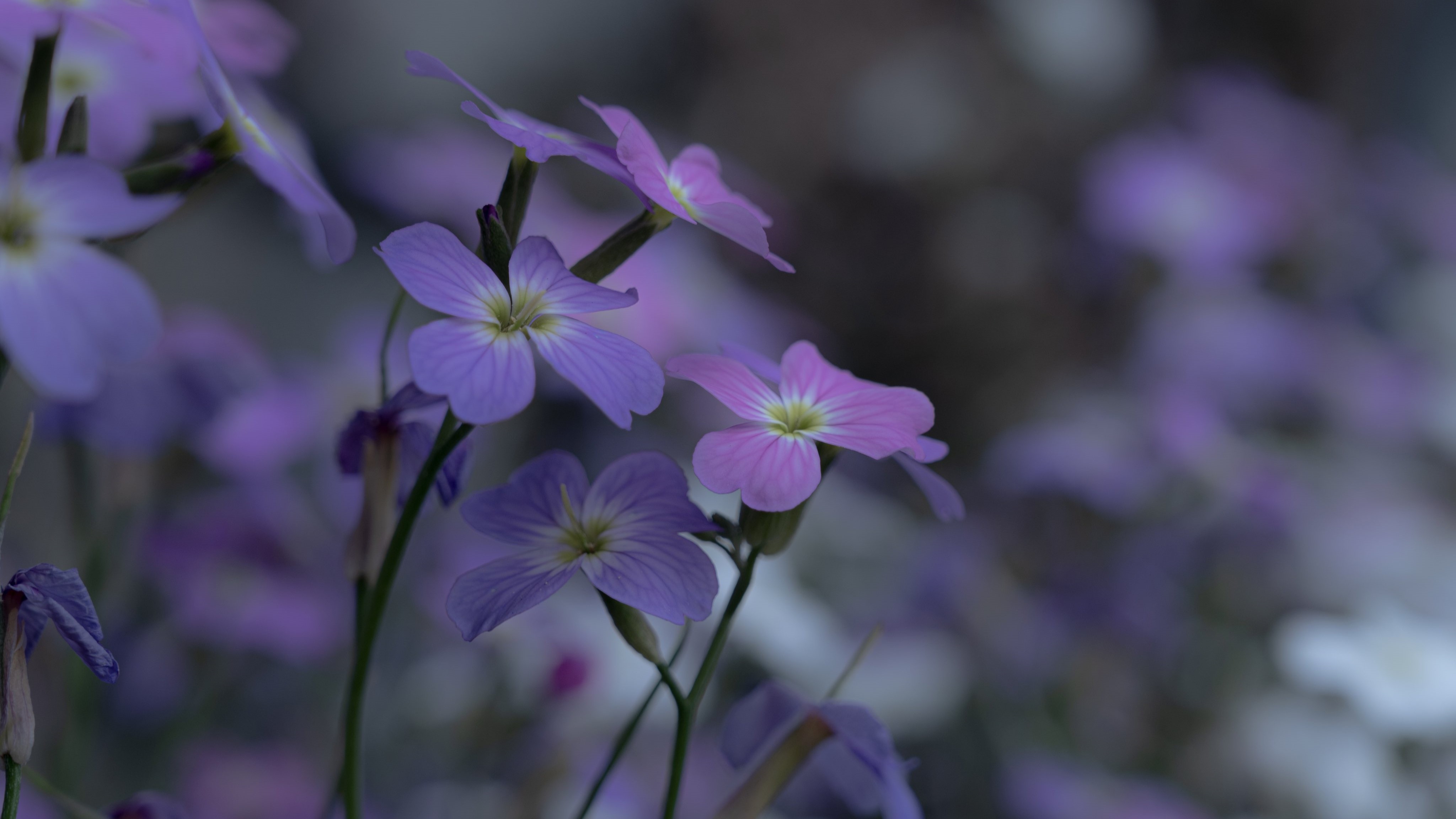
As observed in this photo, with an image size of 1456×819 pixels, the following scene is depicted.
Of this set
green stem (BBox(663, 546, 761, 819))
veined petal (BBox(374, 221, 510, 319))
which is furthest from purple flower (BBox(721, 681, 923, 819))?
veined petal (BBox(374, 221, 510, 319))

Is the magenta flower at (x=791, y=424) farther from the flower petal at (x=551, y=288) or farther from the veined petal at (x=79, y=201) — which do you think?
the veined petal at (x=79, y=201)

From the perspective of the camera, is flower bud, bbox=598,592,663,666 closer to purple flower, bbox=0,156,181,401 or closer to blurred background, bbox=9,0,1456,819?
purple flower, bbox=0,156,181,401

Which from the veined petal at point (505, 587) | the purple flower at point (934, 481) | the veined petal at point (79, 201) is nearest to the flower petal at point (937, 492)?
the purple flower at point (934, 481)

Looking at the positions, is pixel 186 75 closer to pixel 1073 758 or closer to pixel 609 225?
pixel 609 225

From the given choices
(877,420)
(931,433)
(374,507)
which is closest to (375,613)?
(374,507)

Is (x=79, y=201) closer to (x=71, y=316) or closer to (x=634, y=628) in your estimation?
(x=71, y=316)

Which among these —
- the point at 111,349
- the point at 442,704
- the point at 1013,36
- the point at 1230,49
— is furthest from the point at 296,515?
the point at 1230,49
